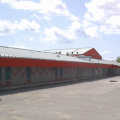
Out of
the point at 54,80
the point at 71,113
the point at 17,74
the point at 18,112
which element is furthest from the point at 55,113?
the point at 54,80

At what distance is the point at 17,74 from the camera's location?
24516mm

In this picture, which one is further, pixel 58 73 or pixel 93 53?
pixel 93 53

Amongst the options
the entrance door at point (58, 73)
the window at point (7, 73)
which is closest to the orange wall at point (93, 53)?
the entrance door at point (58, 73)

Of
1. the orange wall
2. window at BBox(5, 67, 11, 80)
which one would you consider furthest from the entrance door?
the orange wall

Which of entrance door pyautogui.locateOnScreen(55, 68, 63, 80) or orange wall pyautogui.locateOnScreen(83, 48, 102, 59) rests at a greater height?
orange wall pyautogui.locateOnScreen(83, 48, 102, 59)

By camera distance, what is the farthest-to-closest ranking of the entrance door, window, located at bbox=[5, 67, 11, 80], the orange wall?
the orange wall < the entrance door < window, located at bbox=[5, 67, 11, 80]

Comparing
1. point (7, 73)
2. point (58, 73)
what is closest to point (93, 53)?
point (58, 73)

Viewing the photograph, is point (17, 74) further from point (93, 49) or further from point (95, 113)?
point (93, 49)

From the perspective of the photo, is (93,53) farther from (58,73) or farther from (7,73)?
(7,73)

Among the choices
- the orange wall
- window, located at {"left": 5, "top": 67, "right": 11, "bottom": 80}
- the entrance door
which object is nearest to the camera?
window, located at {"left": 5, "top": 67, "right": 11, "bottom": 80}

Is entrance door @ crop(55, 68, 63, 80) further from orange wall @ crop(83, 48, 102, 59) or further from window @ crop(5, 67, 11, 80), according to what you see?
orange wall @ crop(83, 48, 102, 59)

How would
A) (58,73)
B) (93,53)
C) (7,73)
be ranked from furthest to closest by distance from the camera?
(93,53)
(58,73)
(7,73)

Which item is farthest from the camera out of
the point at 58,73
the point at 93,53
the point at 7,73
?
the point at 93,53

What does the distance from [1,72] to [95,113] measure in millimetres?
13830
